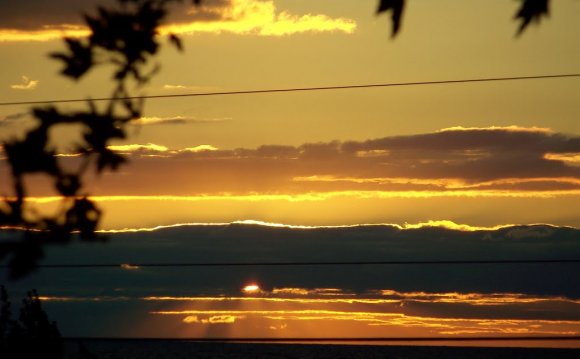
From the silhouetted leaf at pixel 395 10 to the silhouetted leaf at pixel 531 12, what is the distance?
0.66m

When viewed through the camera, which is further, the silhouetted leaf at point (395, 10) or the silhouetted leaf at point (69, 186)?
the silhouetted leaf at point (69, 186)

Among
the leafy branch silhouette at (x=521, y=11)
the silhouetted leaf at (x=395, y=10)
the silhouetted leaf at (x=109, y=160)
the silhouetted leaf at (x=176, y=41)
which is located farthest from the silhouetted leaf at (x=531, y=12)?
the silhouetted leaf at (x=109, y=160)

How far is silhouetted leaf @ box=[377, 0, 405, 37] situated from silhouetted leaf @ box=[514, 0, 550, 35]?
2.18 feet

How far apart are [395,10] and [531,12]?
0.74 m

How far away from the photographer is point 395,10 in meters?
5.71

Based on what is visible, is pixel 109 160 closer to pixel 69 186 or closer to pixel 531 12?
pixel 69 186

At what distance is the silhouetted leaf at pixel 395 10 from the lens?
5.69 m

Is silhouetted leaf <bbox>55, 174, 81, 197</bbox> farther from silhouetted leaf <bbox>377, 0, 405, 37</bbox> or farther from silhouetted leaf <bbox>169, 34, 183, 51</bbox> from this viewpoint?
silhouetted leaf <bbox>377, 0, 405, 37</bbox>

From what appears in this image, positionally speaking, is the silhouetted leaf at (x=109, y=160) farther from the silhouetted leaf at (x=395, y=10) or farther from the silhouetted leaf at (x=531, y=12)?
the silhouetted leaf at (x=531, y=12)

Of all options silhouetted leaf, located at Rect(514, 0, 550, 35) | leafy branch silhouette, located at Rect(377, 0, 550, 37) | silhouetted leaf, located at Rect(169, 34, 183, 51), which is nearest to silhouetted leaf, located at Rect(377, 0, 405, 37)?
leafy branch silhouette, located at Rect(377, 0, 550, 37)

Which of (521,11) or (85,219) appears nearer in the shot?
(521,11)

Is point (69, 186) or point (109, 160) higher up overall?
point (109, 160)

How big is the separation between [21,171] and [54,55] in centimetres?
84

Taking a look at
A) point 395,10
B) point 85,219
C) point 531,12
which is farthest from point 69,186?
point 531,12
